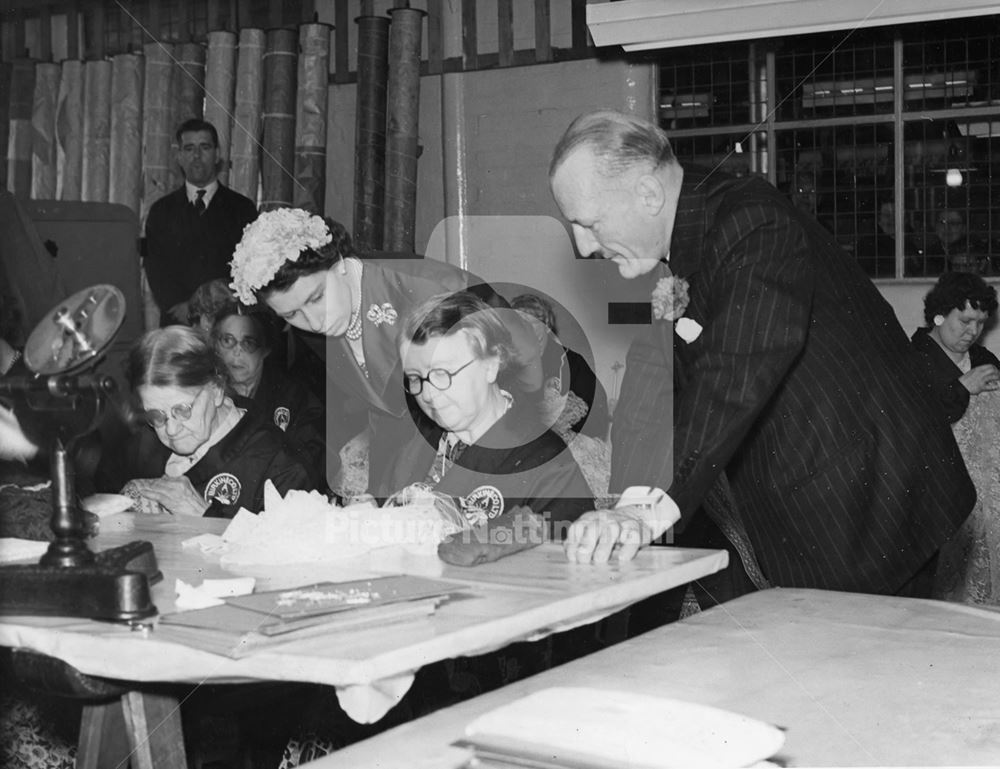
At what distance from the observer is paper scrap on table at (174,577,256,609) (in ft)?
5.89

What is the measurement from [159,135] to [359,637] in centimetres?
625

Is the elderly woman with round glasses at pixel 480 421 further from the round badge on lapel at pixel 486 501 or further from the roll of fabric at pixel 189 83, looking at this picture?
the roll of fabric at pixel 189 83

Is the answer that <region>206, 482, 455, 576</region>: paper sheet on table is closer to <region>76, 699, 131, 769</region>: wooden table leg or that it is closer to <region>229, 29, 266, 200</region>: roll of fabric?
<region>76, 699, 131, 769</region>: wooden table leg

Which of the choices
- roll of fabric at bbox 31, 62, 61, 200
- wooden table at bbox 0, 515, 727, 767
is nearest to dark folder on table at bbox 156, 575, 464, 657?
wooden table at bbox 0, 515, 727, 767

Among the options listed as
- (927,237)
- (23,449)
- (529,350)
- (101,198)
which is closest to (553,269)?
(927,237)

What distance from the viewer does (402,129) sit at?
7094mm

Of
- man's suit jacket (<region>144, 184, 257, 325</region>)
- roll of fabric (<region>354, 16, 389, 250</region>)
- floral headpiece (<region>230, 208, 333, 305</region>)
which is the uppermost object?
roll of fabric (<region>354, 16, 389, 250</region>)

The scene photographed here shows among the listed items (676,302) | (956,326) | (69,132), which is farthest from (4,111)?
(676,302)

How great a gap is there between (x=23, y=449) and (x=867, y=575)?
70.6 inches

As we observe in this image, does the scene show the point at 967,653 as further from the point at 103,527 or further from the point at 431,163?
the point at 431,163

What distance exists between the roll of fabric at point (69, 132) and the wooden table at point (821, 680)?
669 centimetres

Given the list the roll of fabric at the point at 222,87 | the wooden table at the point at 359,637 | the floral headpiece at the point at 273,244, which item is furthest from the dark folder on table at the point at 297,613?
the roll of fabric at the point at 222,87

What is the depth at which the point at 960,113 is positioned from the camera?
20.8 ft

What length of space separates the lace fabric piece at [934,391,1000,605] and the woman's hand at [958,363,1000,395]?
183 mm
